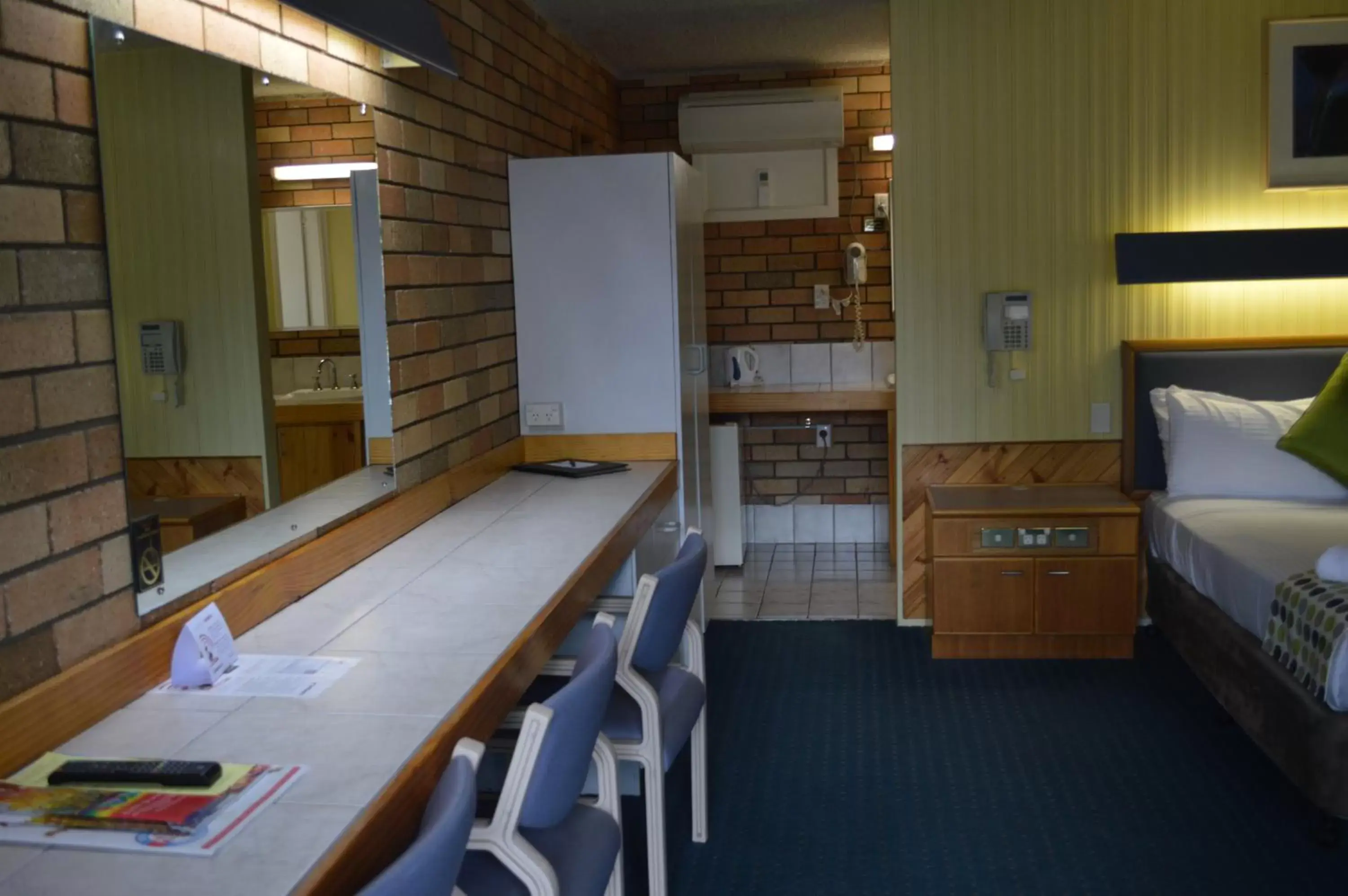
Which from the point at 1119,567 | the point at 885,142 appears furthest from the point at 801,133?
the point at 1119,567

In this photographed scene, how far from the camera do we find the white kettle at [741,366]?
6574 mm

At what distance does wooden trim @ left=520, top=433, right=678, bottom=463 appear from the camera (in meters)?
4.59

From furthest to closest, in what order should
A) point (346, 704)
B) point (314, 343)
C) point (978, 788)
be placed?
point (978, 788), point (314, 343), point (346, 704)

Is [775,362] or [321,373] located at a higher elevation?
[321,373]

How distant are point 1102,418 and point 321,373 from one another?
318cm

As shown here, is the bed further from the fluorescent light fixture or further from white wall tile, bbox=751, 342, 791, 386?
the fluorescent light fixture

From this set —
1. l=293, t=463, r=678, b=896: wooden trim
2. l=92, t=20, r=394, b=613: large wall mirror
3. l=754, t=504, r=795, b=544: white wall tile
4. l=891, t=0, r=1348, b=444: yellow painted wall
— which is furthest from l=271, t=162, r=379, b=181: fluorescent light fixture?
l=754, t=504, r=795, b=544: white wall tile

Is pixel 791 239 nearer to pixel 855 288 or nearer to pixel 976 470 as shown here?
pixel 855 288

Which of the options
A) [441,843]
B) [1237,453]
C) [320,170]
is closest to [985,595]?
[1237,453]

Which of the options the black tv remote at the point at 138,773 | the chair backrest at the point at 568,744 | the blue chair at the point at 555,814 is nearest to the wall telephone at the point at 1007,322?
the blue chair at the point at 555,814

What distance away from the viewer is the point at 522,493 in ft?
12.9

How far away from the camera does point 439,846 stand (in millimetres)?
1385

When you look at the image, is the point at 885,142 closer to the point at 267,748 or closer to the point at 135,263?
the point at 135,263

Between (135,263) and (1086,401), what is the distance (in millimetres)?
3749
